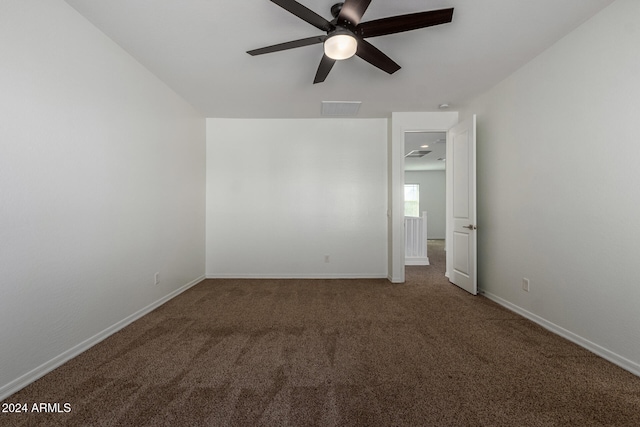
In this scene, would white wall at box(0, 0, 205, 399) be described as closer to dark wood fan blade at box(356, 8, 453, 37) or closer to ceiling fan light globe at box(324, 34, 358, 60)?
ceiling fan light globe at box(324, 34, 358, 60)

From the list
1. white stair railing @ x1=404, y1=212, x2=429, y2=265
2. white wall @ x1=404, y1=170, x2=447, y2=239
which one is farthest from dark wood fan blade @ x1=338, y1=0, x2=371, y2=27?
white wall @ x1=404, y1=170, x2=447, y2=239

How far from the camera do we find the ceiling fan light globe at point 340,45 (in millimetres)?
1656

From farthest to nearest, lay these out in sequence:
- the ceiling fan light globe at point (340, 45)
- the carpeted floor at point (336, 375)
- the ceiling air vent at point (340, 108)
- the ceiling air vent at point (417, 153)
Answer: the ceiling air vent at point (417, 153) < the ceiling air vent at point (340, 108) < the ceiling fan light globe at point (340, 45) < the carpeted floor at point (336, 375)

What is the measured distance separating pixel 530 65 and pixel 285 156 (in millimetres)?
3162

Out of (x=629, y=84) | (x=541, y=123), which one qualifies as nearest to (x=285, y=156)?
(x=541, y=123)

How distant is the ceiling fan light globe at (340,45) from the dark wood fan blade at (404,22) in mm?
85

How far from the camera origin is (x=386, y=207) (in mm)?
4145

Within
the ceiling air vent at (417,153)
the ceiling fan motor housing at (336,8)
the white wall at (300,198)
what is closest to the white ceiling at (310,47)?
the ceiling fan motor housing at (336,8)

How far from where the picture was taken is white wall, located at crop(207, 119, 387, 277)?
411cm

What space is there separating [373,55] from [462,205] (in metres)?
2.38

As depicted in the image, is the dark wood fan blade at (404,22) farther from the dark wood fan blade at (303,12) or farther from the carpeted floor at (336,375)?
the carpeted floor at (336,375)

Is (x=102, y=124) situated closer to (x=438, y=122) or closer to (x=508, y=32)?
(x=508, y=32)

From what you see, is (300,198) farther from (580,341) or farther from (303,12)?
(580,341)

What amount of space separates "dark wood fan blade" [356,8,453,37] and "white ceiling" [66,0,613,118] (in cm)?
29
